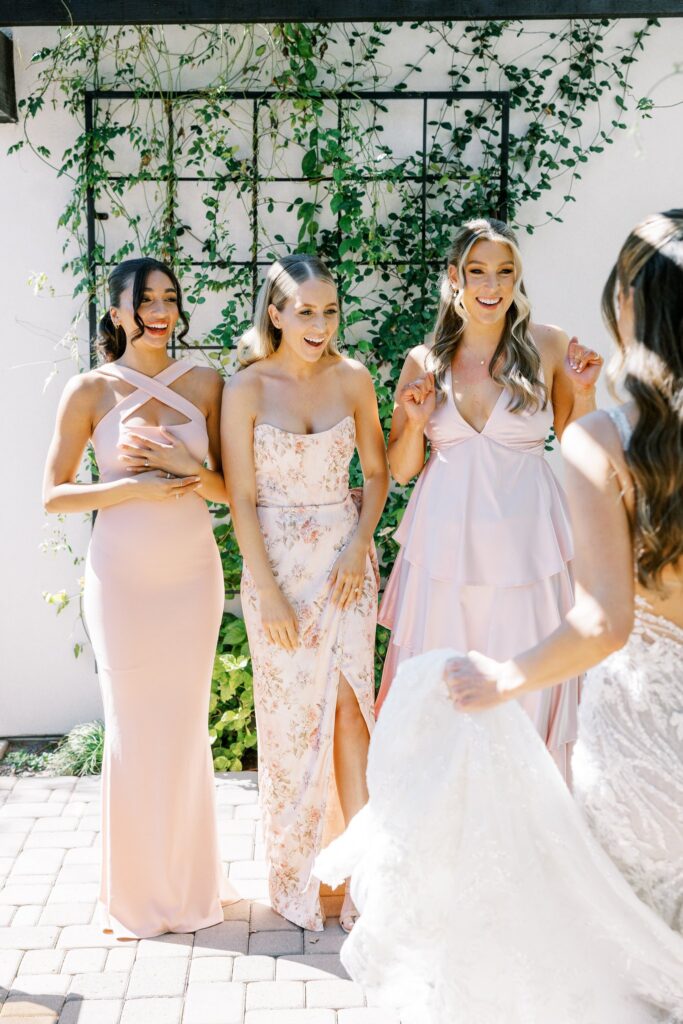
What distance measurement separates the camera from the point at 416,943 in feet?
6.89

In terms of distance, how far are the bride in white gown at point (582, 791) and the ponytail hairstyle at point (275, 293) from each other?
1.66 metres

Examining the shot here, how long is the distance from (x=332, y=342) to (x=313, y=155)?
4.99 feet

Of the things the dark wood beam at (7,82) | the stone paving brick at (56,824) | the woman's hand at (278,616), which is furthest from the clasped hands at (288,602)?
the dark wood beam at (7,82)

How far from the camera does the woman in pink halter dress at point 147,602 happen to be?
346 cm

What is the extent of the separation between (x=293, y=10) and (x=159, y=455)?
1804 millimetres

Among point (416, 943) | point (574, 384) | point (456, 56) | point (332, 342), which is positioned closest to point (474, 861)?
point (416, 943)

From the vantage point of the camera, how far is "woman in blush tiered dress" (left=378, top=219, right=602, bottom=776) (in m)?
3.43

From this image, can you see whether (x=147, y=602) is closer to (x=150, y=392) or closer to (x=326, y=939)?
(x=150, y=392)

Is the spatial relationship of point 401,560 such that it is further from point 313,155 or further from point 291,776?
point 313,155

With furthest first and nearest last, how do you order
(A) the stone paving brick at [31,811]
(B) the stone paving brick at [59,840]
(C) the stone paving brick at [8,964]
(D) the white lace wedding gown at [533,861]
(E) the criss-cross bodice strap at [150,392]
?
(A) the stone paving brick at [31,811], (B) the stone paving brick at [59,840], (E) the criss-cross bodice strap at [150,392], (C) the stone paving brick at [8,964], (D) the white lace wedding gown at [533,861]

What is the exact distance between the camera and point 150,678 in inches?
137

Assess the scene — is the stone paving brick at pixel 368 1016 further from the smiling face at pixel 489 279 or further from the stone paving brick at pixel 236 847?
the smiling face at pixel 489 279

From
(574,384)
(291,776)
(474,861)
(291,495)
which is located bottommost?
(291,776)

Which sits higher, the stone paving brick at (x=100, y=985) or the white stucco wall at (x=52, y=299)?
the white stucco wall at (x=52, y=299)
